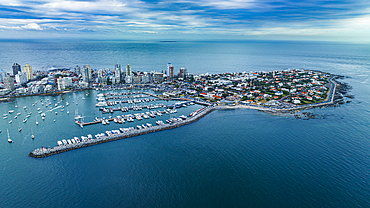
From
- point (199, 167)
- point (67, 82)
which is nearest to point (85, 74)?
point (67, 82)

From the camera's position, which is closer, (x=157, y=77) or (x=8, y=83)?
(x=8, y=83)

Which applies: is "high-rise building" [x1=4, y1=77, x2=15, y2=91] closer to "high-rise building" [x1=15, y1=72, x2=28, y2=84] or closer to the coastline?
"high-rise building" [x1=15, y1=72, x2=28, y2=84]

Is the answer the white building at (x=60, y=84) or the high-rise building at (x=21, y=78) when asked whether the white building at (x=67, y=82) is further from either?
the high-rise building at (x=21, y=78)

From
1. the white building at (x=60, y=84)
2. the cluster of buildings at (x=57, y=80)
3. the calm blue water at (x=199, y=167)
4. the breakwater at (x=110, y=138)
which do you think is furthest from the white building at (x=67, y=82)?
the breakwater at (x=110, y=138)

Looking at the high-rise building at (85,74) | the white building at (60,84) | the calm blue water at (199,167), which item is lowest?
the calm blue water at (199,167)

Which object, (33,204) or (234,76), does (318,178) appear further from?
(234,76)

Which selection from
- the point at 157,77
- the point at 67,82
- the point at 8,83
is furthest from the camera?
the point at 157,77

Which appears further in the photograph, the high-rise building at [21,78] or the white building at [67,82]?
the high-rise building at [21,78]

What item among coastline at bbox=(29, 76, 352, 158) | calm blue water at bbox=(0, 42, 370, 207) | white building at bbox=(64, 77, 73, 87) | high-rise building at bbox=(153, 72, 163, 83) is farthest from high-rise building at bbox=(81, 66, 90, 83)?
coastline at bbox=(29, 76, 352, 158)

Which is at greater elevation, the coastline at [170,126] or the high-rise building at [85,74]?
the high-rise building at [85,74]

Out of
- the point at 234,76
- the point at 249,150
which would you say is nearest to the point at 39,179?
the point at 249,150

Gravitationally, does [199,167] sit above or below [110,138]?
below

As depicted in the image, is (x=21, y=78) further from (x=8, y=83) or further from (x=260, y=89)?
(x=260, y=89)
